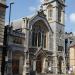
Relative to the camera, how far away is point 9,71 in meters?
40.5

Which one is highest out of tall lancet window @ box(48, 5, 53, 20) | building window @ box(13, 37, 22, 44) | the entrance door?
tall lancet window @ box(48, 5, 53, 20)

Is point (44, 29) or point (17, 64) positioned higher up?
point (44, 29)

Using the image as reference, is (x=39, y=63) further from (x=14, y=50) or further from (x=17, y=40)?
(x=14, y=50)

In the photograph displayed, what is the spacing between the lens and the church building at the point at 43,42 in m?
43.8

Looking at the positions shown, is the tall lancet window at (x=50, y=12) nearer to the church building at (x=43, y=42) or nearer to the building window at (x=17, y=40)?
the church building at (x=43, y=42)

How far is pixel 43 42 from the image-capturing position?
165 ft

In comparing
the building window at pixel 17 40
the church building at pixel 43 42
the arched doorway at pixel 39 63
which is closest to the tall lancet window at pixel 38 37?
the church building at pixel 43 42

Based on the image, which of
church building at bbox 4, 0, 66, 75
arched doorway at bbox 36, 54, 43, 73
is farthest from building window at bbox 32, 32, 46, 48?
arched doorway at bbox 36, 54, 43, 73

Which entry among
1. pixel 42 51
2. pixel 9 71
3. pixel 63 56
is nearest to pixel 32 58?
pixel 42 51

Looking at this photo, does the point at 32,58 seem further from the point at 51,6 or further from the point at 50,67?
the point at 51,6

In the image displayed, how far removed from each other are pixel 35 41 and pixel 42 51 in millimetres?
2503

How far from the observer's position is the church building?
43.8 meters

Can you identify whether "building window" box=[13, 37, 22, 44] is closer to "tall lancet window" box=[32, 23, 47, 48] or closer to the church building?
the church building

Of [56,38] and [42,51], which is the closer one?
[42,51]
